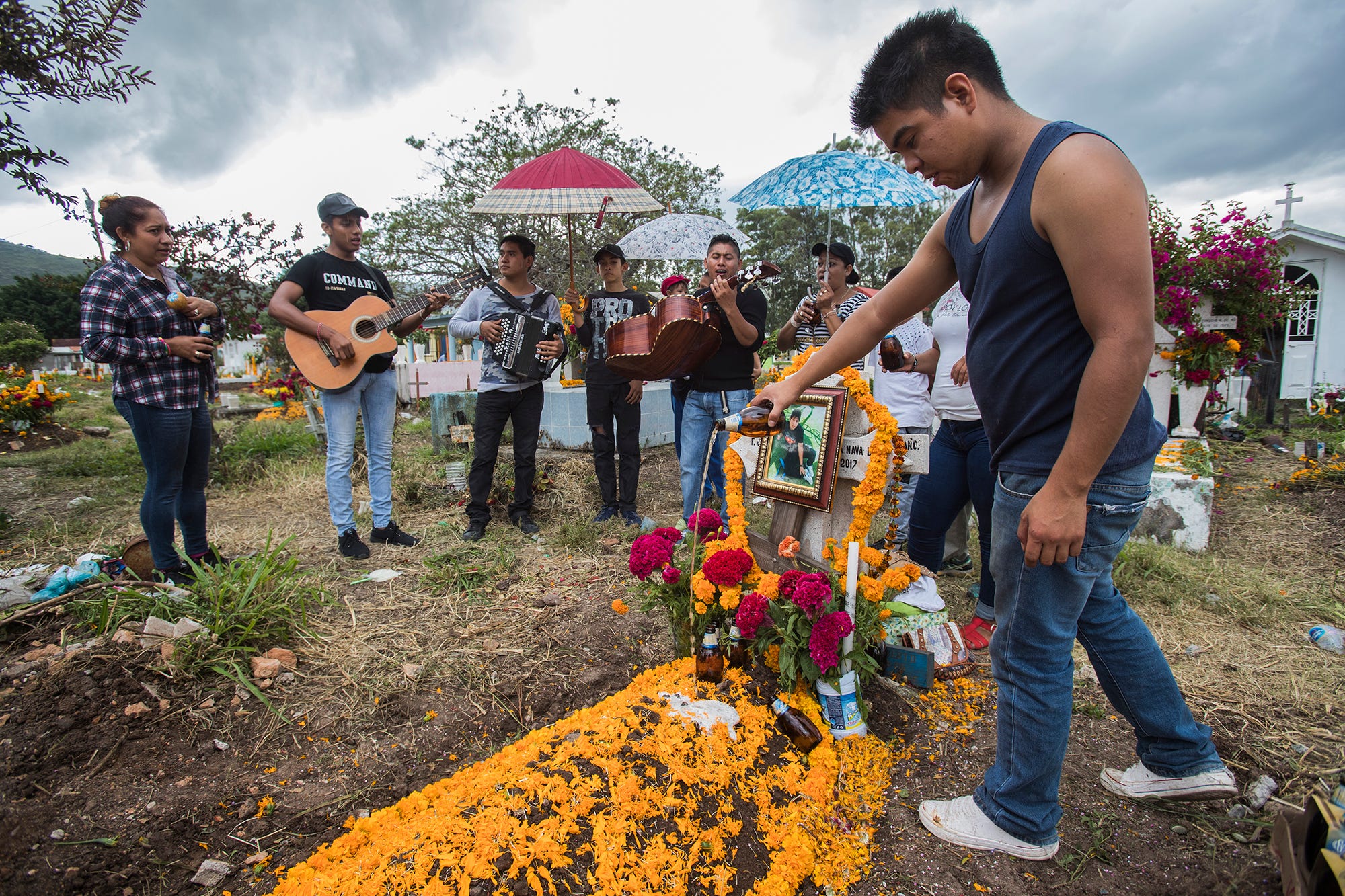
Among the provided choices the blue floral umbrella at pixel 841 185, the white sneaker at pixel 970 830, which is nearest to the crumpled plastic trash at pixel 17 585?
the white sneaker at pixel 970 830

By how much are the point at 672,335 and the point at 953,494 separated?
186cm

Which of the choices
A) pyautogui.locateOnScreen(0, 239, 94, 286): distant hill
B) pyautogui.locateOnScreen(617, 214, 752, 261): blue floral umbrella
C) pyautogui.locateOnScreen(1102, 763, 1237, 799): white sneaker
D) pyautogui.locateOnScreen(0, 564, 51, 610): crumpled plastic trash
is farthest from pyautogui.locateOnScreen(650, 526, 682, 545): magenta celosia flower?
pyautogui.locateOnScreen(0, 239, 94, 286): distant hill

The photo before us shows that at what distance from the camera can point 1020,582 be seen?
1577 mm

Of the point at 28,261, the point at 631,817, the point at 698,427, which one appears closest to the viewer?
the point at 631,817

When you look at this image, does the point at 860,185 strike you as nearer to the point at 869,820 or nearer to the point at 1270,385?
the point at 869,820

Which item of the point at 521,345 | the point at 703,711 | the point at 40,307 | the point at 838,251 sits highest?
the point at 40,307

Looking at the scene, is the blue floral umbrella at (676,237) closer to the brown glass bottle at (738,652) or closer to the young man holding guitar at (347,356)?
the young man holding guitar at (347,356)

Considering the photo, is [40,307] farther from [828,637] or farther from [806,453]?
[828,637]

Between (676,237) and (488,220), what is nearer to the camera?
(676,237)

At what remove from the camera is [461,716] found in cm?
262

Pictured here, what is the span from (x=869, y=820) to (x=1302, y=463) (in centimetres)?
762

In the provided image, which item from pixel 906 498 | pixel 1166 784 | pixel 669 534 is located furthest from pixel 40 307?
pixel 1166 784

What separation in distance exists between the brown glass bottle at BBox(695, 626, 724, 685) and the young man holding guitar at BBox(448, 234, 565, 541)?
2.68 m

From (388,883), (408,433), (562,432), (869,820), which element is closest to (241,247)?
(408,433)
